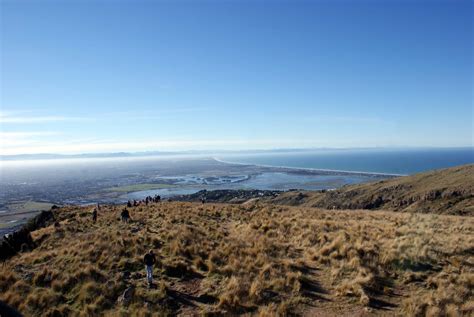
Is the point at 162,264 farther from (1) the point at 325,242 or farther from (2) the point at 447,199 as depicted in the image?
(2) the point at 447,199

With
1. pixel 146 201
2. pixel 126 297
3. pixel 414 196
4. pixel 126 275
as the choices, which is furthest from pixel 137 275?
pixel 414 196

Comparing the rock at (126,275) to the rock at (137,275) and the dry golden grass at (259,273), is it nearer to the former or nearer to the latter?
the dry golden grass at (259,273)

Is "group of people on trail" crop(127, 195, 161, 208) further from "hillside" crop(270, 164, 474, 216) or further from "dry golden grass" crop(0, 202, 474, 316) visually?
"hillside" crop(270, 164, 474, 216)

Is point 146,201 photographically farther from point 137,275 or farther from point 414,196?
point 414,196

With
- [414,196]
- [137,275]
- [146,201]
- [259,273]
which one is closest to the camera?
[259,273]

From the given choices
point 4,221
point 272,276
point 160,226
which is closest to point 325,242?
point 272,276

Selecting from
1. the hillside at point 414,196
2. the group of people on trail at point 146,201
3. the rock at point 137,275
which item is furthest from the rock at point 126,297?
the hillside at point 414,196
